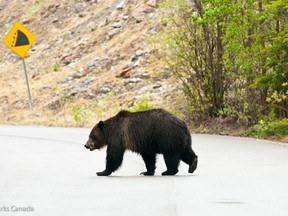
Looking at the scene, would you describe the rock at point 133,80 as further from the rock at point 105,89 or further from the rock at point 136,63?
the rock at point 136,63

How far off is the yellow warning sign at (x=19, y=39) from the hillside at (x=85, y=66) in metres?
2.82

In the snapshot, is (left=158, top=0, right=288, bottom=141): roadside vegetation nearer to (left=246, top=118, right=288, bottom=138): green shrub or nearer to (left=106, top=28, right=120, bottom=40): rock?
(left=246, top=118, right=288, bottom=138): green shrub

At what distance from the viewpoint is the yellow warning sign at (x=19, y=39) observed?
4100 cm

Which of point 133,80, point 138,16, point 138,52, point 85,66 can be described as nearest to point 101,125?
point 133,80

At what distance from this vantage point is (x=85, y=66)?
4319 cm

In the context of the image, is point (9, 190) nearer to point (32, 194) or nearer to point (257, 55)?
point (32, 194)

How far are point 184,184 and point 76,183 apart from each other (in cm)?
183

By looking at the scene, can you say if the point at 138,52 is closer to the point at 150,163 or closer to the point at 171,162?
the point at 150,163

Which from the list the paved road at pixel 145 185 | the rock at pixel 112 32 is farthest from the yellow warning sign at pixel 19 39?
the paved road at pixel 145 185

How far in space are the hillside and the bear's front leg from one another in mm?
16388

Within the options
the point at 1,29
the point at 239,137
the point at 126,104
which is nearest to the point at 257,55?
the point at 239,137

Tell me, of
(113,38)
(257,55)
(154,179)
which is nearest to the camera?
(154,179)

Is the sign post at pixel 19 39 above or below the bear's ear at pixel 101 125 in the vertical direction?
below

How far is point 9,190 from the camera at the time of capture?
11266 millimetres
